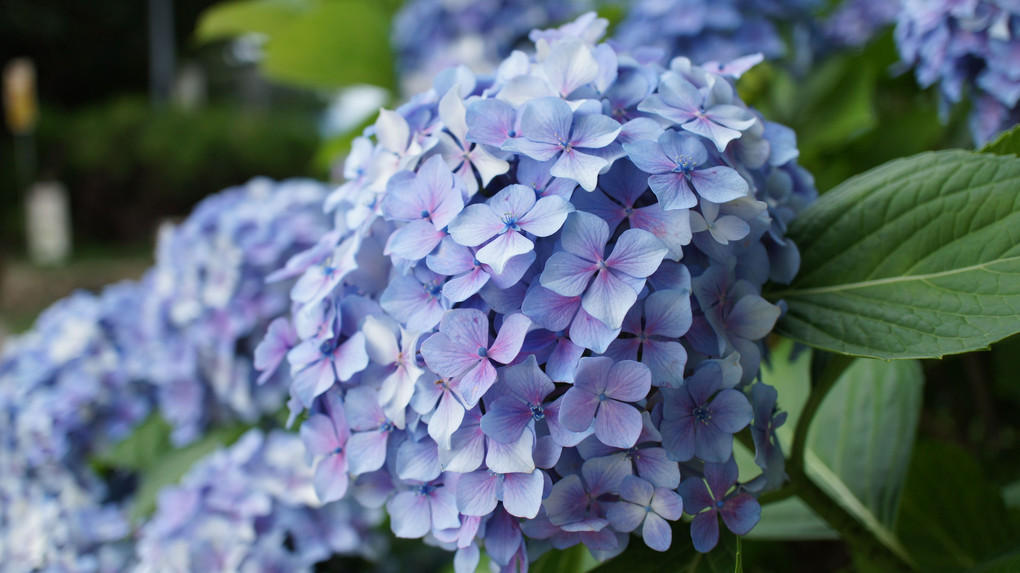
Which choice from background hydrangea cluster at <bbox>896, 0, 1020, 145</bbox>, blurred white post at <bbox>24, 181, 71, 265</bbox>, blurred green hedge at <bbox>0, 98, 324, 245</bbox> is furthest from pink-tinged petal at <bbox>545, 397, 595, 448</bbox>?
blurred green hedge at <bbox>0, 98, 324, 245</bbox>

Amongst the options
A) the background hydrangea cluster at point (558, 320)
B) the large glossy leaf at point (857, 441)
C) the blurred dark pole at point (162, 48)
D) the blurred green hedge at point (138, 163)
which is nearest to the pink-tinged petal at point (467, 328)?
the background hydrangea cluster at point (558, 320)

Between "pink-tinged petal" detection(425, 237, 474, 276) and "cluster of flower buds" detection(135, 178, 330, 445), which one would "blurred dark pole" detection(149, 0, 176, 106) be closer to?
"cluster of flower buds" detection(135, 178, 330, 445)

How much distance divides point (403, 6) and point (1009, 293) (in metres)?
1.50

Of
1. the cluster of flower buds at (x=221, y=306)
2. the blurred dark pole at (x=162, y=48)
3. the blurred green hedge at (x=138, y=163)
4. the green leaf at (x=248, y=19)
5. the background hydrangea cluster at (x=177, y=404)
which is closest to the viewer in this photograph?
the background hydrangea cluster at (x=177, y=404)

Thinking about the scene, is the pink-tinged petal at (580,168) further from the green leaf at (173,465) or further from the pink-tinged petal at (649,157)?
the green leaf at (173,465)

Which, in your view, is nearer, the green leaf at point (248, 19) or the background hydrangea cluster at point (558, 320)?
the background hydrangea cluster at point (558, 320)

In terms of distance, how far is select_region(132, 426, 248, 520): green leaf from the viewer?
0.92m

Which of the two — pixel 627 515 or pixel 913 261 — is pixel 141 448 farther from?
pixel 913 261

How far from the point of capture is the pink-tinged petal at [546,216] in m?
0.40

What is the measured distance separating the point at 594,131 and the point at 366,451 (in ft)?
0.82

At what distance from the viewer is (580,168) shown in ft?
1.37

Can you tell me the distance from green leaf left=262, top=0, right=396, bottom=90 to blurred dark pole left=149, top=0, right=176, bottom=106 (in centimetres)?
860

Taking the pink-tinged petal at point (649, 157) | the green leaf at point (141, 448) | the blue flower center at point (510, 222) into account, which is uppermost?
the pink-tinged petal at point (649, 157)

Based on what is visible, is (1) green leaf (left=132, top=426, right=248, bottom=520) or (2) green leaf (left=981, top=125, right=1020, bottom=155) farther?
(1) green leaf (left=132, top=426, right=248, bottom=520)
